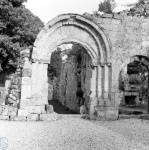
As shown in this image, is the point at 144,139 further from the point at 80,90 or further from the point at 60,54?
the point at 60,54

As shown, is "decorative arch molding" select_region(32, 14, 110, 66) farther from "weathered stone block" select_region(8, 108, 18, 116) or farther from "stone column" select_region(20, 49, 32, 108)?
"weathered stone block" select_region(8, 108, 18, 116)

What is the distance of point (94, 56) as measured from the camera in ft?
28.5

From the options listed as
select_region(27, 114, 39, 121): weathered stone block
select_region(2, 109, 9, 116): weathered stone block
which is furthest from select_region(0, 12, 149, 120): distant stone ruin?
select_region(2, 109, 9, 116): weathered stone block

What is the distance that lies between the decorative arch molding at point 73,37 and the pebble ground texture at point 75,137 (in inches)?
116

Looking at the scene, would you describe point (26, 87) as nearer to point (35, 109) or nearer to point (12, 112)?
point (35, 109)

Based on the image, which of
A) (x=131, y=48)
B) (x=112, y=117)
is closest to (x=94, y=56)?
(x=131, y=48)

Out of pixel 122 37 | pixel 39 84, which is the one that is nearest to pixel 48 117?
pixel 39 84

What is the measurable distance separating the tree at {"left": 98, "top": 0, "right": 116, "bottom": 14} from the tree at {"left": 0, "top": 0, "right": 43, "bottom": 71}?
8.42 m

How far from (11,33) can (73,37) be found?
210 inches

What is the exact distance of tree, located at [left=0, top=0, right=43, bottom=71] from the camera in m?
11.4

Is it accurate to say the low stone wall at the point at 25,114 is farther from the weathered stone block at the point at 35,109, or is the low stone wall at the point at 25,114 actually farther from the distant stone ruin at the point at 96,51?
the distant stone ruin at the point at 96,51

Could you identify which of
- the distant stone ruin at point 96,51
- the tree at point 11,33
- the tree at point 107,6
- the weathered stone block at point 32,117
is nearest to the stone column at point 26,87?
the distant stone ruin at point 96,51

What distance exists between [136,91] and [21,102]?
1119cm

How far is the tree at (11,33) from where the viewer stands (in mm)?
11398
